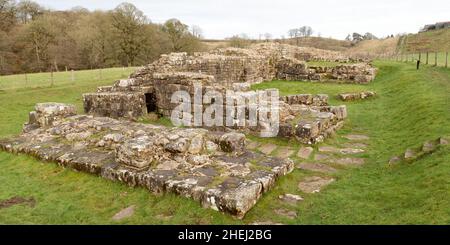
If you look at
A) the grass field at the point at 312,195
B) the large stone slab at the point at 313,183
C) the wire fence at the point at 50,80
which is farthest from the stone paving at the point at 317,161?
the wire fence at the point at 50,80

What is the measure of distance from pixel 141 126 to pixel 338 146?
18.1 ft

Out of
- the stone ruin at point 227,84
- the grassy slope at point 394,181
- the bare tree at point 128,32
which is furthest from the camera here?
the bare tree at point 128,32

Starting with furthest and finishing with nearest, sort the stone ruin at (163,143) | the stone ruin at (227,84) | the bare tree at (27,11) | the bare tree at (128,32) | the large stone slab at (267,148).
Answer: the bare tree at (27,11), the bare tree at (128,32), the stone ruin at (227,84), the large stone slab at (267,148), the stone ruin at (163,143)

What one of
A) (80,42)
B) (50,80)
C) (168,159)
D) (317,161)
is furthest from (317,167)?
(80,42)

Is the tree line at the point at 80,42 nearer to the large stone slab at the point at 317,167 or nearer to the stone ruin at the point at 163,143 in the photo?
the stone ruin at the point at 163,143

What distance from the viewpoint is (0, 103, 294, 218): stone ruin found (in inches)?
247

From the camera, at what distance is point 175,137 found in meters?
7.89

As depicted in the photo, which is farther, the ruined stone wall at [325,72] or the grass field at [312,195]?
the ruined stone wall at [325,72]

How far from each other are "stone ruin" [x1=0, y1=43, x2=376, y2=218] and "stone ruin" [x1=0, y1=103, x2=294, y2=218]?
17 mm

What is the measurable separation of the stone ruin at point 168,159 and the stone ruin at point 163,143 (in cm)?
2

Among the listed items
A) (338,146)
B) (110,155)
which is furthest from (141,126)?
(338,146)

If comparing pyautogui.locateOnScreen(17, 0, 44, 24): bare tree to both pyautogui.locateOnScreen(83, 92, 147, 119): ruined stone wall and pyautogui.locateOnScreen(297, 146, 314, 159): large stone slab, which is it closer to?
pyautogui.locateOnScreen(83, 92, 147, 119): ruined stone wall

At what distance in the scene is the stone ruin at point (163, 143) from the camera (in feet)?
21.5
